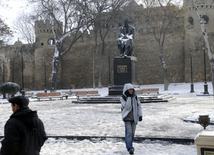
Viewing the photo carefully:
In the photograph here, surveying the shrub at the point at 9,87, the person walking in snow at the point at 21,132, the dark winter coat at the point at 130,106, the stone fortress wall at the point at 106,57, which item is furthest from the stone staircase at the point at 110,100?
the stone fortress wall at the point at 106,57

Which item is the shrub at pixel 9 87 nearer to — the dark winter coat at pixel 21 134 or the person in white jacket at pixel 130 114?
the person in white jacket at pixel 130 114

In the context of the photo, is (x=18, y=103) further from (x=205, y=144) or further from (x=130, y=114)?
(x=130, y=114)

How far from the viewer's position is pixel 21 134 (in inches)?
111

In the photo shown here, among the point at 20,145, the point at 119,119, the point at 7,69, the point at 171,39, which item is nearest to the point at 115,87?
the point at 119,119

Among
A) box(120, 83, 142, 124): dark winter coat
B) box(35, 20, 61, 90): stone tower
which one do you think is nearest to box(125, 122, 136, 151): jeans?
box(120, 83, 142, 124): dark winter coat

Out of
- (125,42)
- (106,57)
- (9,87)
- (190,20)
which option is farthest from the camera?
(106,57)

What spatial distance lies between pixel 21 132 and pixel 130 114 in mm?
2732

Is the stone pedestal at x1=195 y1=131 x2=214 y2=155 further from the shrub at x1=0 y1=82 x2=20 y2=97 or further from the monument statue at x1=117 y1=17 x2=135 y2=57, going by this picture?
the shrub at x1=0 y1=82 x2=20 y2=97

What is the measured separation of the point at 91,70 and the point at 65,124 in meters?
29.6

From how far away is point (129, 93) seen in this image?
538 cm

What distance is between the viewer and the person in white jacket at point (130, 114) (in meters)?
5.20

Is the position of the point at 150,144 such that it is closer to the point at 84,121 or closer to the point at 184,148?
the point at 184,148

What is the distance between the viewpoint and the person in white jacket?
17.1 ft

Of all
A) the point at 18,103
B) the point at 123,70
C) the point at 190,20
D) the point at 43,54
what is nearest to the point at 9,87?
the point at 123,70
